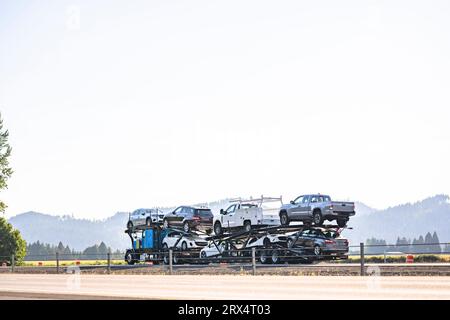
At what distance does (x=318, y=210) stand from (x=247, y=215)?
5.12 metres

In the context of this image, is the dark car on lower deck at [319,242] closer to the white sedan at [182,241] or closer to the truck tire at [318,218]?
the truck tire at [318,218]

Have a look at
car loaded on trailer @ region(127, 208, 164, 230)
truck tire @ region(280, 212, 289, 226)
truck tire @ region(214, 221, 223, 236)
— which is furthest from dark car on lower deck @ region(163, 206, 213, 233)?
truck tire @ region(280, 212, 289, 226)

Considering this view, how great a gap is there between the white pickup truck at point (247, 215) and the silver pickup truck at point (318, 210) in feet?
4.69

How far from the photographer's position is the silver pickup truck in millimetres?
39781

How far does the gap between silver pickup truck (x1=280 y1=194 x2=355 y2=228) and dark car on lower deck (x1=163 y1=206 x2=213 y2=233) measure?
22.8 ft

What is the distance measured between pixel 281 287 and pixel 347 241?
21.5 metres

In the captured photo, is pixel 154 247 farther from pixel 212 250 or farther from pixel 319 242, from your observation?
pixel 319 242

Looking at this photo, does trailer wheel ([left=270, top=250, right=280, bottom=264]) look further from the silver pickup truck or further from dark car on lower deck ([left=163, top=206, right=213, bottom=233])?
dark car on lower deck ([left=163, top=206, right=213, bottom=233])

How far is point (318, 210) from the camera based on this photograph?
131 feet

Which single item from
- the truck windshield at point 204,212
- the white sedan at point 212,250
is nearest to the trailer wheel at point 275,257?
the white sedan at point 212,250

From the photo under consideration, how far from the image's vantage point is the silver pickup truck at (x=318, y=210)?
131ft
